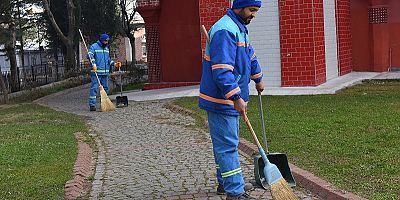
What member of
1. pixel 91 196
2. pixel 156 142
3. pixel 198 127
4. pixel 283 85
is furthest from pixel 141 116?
pixel 91 196

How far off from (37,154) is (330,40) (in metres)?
10.4

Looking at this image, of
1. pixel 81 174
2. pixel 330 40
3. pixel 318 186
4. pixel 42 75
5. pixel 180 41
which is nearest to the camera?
pixel 318 186

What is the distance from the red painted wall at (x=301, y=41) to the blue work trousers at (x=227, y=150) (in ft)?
32.7

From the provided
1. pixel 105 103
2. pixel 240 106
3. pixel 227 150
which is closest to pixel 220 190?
pixel 227 150

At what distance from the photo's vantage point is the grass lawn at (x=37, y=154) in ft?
20.4

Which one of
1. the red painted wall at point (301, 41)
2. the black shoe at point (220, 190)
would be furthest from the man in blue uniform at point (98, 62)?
the black shoe at point (220, 190)

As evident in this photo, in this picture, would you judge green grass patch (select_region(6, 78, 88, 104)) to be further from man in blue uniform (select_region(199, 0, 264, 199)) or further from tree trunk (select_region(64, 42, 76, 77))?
man in blue uniform (select_region(199, 0, 264, 199))

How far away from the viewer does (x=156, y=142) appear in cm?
915

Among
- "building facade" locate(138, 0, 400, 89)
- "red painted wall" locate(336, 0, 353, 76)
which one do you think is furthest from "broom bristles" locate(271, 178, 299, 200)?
"red painted wall" locate(336, 0, 353, 76)

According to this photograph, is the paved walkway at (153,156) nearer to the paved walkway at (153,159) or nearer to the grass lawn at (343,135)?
the paved walkway at (153,159)

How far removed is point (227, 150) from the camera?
532cm

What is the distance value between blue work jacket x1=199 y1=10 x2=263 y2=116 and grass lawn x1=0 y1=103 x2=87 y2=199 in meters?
1.93

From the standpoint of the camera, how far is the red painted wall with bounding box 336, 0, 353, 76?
1730 cm

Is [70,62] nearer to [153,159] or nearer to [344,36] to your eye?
[344,36]
